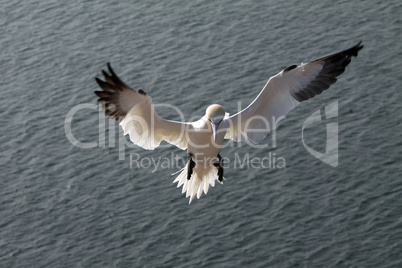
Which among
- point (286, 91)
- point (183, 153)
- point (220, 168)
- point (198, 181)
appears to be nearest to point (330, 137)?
point (183, 153)

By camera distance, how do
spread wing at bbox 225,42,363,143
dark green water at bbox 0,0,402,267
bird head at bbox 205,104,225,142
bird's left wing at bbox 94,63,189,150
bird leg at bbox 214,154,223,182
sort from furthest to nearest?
dark green water at bbox 0,0,402,267
bird leg at bbox 214,154,223,182
spread wing at bbox 225,42,363,143
bird head at bbox 205,104,225,142
bird's left wing at bbox 94,63,189,150

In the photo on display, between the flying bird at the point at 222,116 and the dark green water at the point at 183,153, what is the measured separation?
615 cm

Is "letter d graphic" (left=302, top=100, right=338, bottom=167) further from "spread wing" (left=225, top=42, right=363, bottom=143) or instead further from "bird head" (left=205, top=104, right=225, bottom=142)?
"bird head" (left=205, top=104, right=225, bottom=142)

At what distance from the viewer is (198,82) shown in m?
27.1

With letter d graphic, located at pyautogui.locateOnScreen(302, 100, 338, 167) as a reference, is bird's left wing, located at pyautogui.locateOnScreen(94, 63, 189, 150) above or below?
above

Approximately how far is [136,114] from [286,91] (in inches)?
122

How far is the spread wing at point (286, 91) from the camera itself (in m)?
16.2

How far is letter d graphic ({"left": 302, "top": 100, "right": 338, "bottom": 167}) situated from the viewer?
24.7 metres

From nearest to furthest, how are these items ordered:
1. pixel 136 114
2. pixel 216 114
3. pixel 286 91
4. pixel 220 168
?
pixel 136 114
pixel 216 114
pixel 286 91
pixel 220 168

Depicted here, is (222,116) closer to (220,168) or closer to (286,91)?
(220,168)

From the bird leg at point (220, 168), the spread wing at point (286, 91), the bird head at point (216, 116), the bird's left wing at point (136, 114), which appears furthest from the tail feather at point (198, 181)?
the bird head at point (216, 116)

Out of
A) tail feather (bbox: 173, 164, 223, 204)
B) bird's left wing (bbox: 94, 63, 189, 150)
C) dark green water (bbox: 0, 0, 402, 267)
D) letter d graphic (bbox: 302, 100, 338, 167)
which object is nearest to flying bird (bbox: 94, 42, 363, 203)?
bird's left wing (bbox: 94, 63, 189, 150)

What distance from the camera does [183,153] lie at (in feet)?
82.9

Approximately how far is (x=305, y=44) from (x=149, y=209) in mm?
8751
